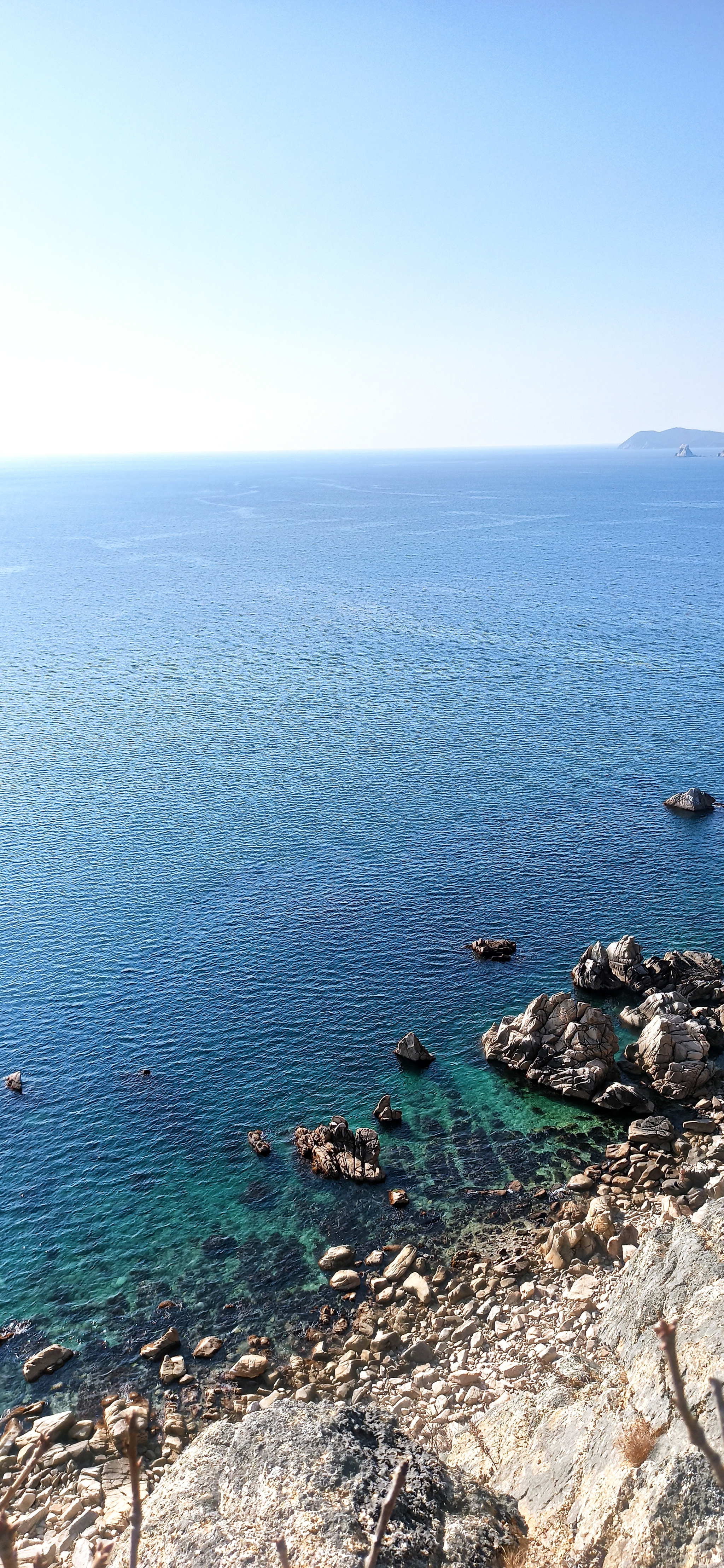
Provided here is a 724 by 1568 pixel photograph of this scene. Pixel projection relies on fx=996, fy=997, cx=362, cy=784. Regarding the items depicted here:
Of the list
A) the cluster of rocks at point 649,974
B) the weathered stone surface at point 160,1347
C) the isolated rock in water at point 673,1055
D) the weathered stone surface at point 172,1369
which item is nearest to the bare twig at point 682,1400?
the weathered stone surface at point 172,1369

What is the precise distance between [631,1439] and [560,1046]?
35.6m

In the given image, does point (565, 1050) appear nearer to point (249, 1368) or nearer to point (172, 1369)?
point (249, 1368)

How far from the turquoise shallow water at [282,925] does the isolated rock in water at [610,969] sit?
3613mm

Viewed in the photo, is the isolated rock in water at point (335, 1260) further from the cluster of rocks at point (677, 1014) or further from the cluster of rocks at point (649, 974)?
the cluster of rocks at point (649, 974)

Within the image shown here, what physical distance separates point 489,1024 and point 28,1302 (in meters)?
36.0

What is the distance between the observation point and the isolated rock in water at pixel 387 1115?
64.4 meters

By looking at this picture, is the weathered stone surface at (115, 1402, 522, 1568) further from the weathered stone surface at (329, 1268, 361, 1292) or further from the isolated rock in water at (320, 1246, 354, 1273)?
the isolated rock in water at (320, 1246, 354, 1273)

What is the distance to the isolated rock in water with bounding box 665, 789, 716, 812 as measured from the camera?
106 metres

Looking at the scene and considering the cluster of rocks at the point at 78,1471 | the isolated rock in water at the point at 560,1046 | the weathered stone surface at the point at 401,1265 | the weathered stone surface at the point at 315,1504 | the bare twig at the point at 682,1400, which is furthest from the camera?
the isolated rock in water at the point at 560,1046

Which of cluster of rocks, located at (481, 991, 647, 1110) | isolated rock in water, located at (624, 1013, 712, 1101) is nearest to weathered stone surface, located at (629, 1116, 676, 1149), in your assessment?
cluster of rocks, located at (481, 991, 647, 1110)

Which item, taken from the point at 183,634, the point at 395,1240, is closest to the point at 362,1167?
the point at 395,1240

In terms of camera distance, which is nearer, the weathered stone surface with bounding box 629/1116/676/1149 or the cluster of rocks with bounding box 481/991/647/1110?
the weathered stone surface with bounding box 629/1116/676/1149

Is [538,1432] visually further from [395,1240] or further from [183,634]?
[183,634]

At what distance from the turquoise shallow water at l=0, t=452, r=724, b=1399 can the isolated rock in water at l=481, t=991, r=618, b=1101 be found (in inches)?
70.5
